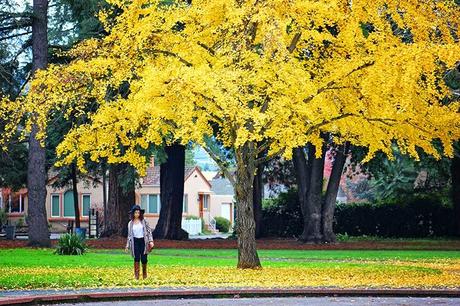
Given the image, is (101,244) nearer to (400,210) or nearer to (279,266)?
(279,266)

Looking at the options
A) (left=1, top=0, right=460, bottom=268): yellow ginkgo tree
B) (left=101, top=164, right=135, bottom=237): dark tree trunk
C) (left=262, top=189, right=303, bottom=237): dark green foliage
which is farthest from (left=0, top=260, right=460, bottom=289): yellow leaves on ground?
(left=262, top=189, right=303, bottom=237): dark green foliage

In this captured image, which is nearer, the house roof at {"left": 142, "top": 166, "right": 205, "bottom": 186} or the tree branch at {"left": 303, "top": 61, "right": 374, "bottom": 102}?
the tree branch at {"left": 303, "top": 61, "right": 374, "bottom": 102}

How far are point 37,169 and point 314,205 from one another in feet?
45.5

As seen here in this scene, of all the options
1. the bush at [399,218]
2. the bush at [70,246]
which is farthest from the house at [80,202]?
the bush at [70,246]

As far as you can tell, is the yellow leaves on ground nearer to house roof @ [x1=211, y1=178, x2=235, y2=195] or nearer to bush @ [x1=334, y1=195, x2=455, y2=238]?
bush @ [x1=334, y1=195, x2=455, y2=238]

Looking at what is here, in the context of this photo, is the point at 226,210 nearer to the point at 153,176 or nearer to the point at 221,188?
the point at 221,188

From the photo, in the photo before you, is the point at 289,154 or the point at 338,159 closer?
the point at 289,154

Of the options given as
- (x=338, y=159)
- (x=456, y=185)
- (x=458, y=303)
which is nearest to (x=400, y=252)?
(x=338, y=159)

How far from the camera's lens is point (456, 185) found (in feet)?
161

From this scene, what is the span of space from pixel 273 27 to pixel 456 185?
28572 mm

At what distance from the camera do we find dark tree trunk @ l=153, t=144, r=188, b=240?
154 ft

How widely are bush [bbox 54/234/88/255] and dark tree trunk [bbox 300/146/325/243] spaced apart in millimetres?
15024

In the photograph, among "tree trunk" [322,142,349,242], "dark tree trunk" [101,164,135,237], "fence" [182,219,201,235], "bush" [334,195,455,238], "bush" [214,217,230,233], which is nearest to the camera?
→ "tree trunk" [322,142,349,242]

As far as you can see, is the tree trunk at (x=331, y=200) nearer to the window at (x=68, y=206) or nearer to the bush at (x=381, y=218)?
the bush at (x=381, y=218)
